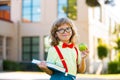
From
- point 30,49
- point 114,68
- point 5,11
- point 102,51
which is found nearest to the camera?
point 114,68

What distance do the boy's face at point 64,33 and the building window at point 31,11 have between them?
27.8 m

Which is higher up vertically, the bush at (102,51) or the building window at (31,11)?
the building window at (31,11)

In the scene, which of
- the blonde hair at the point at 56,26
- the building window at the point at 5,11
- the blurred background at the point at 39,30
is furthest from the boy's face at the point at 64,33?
the building window at the point at 5,11

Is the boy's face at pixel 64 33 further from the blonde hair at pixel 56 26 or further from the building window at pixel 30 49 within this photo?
the building window at pixel 30 49

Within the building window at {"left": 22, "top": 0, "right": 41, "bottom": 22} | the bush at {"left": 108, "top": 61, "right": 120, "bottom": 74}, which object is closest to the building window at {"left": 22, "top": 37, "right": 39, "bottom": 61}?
the building window at {"left": 22, "top": 0, "right": 41, "bottom": 22}

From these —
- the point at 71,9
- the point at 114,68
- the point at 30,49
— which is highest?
the point at 71,9

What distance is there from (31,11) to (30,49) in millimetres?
2960

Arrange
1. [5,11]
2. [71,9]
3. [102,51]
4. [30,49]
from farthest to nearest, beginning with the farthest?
[5,11], [30,49], [102,51], [71,9]

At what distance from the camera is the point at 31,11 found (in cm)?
3219

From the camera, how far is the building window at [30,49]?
31.8 metres

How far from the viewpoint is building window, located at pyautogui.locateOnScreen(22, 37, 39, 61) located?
104 ft

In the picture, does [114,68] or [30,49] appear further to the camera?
[30,49]

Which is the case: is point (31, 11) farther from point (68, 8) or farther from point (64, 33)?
point (64, 33)

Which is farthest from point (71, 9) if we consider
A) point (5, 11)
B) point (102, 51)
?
point (5, 11)
